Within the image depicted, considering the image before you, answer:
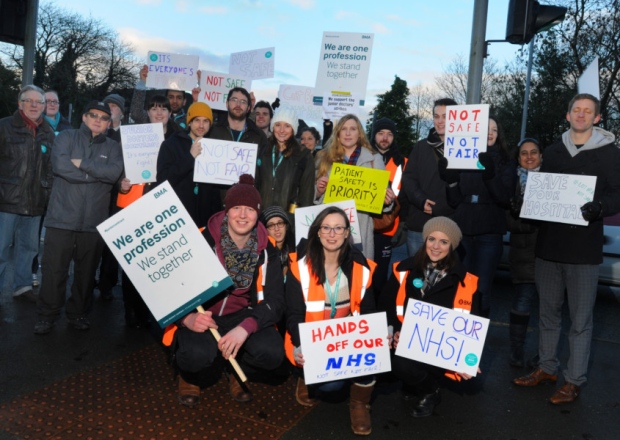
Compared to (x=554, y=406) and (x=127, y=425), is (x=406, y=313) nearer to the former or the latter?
(x=554, y=406)

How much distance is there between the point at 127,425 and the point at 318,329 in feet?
4.34

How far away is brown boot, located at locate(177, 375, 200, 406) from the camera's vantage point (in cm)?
404

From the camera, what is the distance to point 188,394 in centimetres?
407

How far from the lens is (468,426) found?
13.2 ft

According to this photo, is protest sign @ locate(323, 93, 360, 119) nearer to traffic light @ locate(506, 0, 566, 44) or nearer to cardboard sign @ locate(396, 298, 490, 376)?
traffic light @ locate(506, 0, 566, 44)

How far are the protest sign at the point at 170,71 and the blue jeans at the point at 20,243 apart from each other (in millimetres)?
2828

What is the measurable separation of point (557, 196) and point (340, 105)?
345cm

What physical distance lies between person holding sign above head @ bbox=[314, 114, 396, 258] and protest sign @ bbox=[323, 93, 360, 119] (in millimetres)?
1901

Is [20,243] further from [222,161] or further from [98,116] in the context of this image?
[222,161]

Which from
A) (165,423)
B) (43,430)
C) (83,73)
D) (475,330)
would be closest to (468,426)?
(475,330)

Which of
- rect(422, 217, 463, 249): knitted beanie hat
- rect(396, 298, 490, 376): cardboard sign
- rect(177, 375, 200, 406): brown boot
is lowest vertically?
rect(177, 375, 200, 406): brown boot

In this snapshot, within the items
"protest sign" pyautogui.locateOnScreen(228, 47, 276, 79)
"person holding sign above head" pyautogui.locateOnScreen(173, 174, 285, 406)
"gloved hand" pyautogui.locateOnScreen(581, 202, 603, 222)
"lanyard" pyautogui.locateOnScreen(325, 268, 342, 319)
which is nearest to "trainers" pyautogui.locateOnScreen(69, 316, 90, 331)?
"person holding sign above head" pyautogui.locateOnScreen(173, 174, 285, 406)

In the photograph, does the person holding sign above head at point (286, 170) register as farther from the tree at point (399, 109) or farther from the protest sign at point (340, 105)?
the tree at point (399, 109)

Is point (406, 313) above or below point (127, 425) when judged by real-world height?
above
